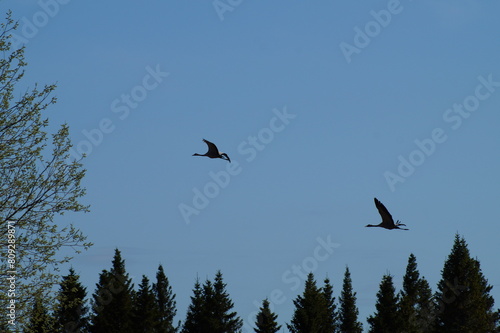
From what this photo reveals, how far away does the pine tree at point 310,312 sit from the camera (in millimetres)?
72875

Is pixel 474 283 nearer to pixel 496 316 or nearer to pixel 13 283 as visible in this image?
pixel 496 316

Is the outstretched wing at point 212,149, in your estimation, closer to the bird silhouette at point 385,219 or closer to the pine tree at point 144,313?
the bird silhouette at point 385,219

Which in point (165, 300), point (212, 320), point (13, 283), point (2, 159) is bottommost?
point (13, 283)

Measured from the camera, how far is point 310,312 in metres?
73.0

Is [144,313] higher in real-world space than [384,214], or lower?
higher

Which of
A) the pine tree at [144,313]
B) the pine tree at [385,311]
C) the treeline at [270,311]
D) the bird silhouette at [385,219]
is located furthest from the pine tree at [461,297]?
the bird silhouette at [385,219]

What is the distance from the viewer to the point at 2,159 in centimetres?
3023

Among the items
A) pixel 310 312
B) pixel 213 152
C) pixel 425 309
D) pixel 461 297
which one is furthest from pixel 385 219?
pixel 425 309

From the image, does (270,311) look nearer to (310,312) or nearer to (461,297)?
(310,312)

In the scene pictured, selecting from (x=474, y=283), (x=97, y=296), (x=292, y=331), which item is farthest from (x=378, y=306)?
(x=97, y=296)

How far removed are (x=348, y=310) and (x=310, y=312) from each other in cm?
3586

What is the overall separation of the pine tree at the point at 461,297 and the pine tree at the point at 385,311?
15.4 m

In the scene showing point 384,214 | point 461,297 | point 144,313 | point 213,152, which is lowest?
point 384,214

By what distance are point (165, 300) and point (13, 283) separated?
297 feet
